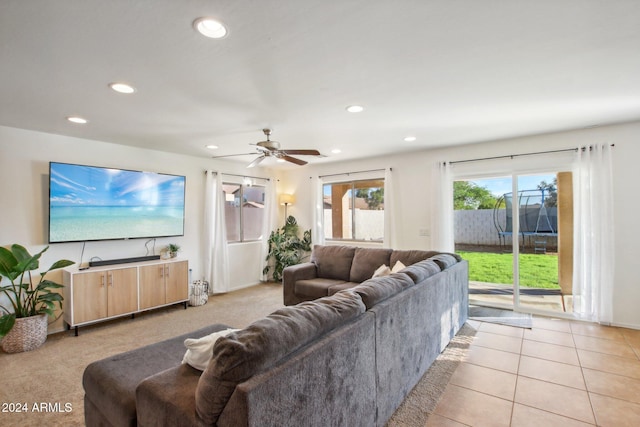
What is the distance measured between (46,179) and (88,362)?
2303mm

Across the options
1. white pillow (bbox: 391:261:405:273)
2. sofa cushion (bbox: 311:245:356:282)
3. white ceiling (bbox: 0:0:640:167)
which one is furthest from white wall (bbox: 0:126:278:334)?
white pillow (bbox: 391:261:405:273)

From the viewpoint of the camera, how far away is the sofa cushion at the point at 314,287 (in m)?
4.05

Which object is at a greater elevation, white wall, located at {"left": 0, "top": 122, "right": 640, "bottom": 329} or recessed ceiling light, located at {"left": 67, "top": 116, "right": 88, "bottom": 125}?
recessed ceiling light, located at {"left": 67, "top": 116, "right": 88, "bottom": 125}

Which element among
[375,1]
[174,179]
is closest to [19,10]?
[375,1]

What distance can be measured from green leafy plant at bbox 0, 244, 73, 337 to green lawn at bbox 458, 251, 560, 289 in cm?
559

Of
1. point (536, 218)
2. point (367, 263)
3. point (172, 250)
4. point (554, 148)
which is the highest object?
point (554, 148)

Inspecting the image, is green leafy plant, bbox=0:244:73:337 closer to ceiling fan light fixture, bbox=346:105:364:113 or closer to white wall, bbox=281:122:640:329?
ceiling fan light fixture, bbox=346:105:364:113

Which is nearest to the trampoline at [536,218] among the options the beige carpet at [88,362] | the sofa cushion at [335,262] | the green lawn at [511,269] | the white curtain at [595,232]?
the green lawn at [511,269]

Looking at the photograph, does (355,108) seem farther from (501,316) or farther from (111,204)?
(111,204)

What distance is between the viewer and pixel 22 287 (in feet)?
10.9

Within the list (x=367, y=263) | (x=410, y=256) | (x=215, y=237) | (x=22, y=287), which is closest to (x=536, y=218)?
(x=410, y=256)

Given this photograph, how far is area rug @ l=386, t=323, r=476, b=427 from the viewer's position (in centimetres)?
203

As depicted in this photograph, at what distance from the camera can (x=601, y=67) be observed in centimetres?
219

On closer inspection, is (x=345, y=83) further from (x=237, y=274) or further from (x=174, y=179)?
(x=237, y=274)
